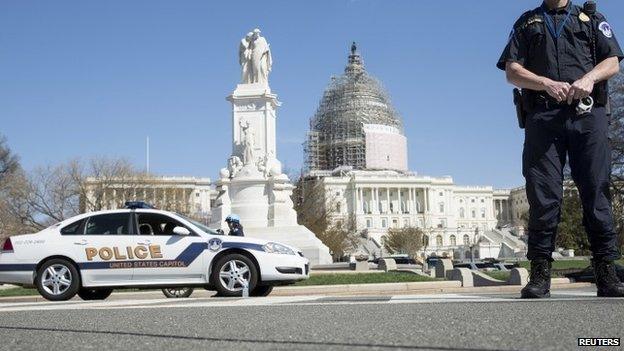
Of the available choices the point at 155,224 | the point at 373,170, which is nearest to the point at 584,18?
the point at 155,224

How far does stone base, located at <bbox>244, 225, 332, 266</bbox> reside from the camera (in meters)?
27.5

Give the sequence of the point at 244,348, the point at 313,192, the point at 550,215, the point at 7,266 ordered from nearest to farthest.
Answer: the point at 244,348 → the point at 550,215 → the point at 7,266 → the point at 313,192

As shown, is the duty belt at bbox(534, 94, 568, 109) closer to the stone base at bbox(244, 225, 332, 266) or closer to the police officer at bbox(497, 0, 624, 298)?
the police officer at bbox(497, 0, 624, 298)

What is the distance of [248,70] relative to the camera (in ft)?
109

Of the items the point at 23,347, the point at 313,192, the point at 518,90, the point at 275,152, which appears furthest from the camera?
the point at 313,192

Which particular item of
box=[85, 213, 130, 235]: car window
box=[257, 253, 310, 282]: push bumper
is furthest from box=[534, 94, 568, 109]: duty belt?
box=[85, 213, 130, 235]: car window

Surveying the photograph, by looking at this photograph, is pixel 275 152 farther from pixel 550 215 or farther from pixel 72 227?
pixel 550 215

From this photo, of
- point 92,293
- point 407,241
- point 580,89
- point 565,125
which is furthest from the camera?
point 407,241

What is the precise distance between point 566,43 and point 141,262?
Answer: 6.75m

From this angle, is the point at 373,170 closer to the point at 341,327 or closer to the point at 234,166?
the point at 234,166

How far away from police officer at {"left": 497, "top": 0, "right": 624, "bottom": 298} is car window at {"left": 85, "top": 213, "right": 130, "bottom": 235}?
6.69 metres

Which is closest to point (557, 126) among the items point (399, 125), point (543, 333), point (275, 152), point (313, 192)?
point (543, 333)

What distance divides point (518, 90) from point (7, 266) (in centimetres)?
764

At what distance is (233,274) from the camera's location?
10180 mm
